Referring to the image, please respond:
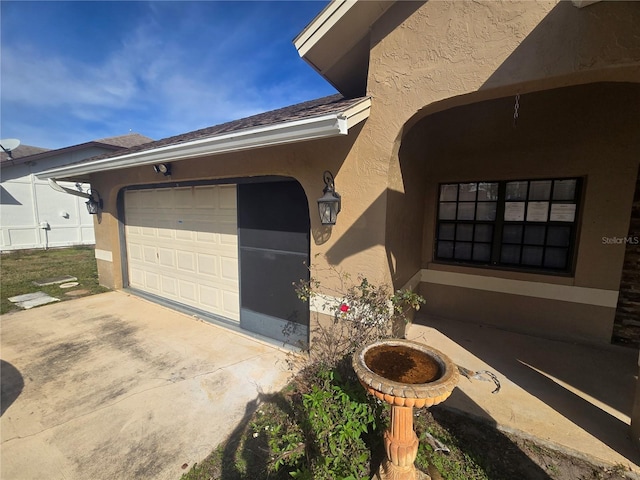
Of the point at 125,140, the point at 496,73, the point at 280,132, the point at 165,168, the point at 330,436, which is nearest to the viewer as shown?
the point at 330,436

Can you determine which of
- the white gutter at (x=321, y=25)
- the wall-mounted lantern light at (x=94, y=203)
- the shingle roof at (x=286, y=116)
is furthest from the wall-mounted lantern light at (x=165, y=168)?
the white gutter at (x=321, y=25)

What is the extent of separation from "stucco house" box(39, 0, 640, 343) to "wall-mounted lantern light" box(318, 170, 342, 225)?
0.10m

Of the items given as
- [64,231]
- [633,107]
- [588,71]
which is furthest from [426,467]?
[64,231]

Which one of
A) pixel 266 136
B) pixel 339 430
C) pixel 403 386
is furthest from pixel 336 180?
pixel 339 430

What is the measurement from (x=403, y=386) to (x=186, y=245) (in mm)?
5289

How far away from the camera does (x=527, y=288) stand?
14.5ft

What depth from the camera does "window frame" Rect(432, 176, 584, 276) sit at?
164 inches

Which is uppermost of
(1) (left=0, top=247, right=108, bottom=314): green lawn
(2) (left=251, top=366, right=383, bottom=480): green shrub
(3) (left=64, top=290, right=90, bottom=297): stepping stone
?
(2) (left=251, top=366, right=383, bottom=480): green shrub

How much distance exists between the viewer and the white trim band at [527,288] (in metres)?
3.94

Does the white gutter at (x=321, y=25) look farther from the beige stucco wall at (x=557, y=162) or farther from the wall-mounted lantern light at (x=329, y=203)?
the beige stucco wall at (x=557, y=162)

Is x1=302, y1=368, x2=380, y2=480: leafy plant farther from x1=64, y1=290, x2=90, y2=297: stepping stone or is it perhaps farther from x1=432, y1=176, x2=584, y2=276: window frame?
x1=64, y1=290, x2=90, y2=297: stepping stone

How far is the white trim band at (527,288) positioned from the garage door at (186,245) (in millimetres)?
4004

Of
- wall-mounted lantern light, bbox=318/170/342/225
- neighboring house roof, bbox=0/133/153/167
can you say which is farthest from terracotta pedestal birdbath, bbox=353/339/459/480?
neighboring house roof, bbox=0/133/153/167

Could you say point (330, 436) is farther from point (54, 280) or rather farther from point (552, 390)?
point (54, 280)
